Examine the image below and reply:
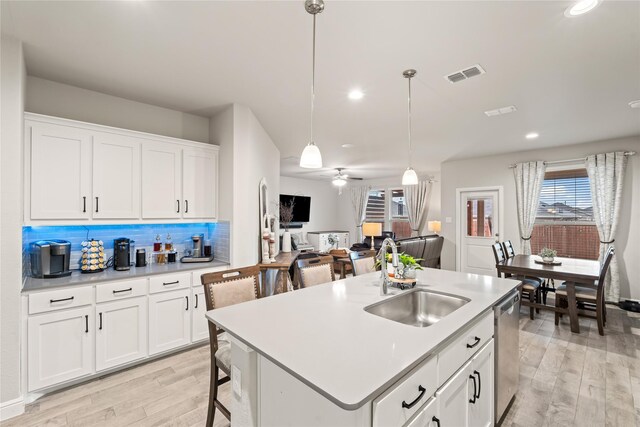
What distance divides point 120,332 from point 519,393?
11.2 ft

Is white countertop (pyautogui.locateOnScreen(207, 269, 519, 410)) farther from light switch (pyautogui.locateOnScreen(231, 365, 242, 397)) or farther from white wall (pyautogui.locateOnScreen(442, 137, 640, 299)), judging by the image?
white wall (pyautogui.locateOnScreen(442, 137, 640, 299))

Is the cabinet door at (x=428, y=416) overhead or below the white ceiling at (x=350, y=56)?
below

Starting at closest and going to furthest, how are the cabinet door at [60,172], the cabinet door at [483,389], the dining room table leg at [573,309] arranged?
the cabinet door at [483,389], the cabinet door at [60,172], the dining room table leg at [573,309]

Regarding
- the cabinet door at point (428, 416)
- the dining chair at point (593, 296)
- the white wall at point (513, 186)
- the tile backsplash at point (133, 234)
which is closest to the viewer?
the cabinet door at point (428, 416)

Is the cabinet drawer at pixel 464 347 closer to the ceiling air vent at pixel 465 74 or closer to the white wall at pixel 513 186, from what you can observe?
the ceiling air vent at pixel 465 74

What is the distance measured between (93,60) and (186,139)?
1214 millimetres

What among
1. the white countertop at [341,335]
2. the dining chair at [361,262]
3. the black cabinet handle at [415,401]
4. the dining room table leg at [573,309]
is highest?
the dining chair at [361,262]

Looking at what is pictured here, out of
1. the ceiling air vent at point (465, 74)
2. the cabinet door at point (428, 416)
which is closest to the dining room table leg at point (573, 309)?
the ceiling air vent at point (465, 74)

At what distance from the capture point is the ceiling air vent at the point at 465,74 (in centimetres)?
245

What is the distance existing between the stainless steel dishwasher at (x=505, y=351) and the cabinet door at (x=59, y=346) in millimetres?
3115

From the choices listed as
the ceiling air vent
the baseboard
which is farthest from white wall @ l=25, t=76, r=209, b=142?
the ceiling air vent

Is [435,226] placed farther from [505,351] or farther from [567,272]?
[505,351]

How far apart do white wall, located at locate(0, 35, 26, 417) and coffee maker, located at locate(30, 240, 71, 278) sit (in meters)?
0.34

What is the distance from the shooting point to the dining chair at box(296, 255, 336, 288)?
244cm
